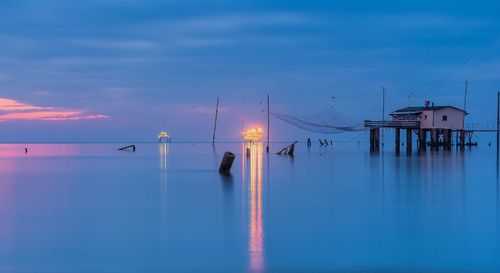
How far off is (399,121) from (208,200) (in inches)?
1965

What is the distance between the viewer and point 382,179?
29172mm

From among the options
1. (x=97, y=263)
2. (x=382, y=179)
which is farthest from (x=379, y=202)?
(x=97, y=263)

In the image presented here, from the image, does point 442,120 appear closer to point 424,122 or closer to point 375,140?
point 424,122

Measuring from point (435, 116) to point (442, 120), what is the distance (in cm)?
142

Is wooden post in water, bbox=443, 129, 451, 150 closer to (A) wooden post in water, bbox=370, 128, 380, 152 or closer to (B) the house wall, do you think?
(B) the house wall

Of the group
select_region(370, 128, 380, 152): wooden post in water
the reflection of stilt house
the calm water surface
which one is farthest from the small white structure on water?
the calm water surface

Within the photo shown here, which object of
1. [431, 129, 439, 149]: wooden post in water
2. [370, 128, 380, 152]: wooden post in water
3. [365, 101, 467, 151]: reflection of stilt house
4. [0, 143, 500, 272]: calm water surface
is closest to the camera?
[0, 143, 500, 272]: calm water surface

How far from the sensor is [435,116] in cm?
6731

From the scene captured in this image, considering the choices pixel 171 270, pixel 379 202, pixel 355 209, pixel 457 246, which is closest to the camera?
pixel 171 270

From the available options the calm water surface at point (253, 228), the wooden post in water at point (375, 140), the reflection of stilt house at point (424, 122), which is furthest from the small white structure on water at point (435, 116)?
the calm water surface at point (253, 228)

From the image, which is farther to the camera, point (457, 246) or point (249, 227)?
point (249, 227)

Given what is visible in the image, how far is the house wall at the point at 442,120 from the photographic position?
67.4 metres

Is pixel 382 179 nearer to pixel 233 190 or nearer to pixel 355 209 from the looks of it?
pixel 233 190

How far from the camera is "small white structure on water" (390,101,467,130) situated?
67438 mm
